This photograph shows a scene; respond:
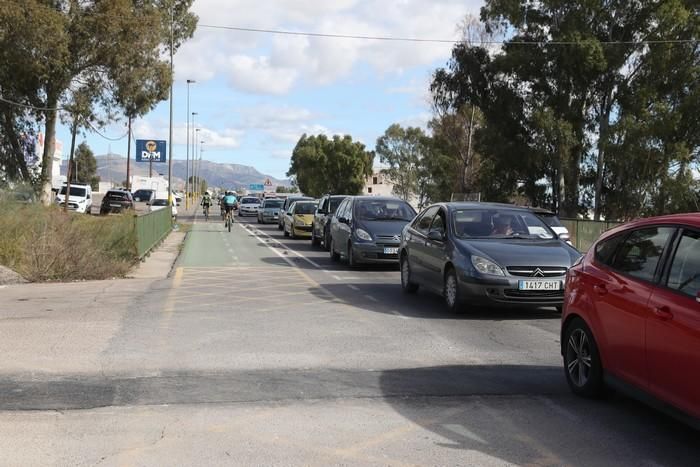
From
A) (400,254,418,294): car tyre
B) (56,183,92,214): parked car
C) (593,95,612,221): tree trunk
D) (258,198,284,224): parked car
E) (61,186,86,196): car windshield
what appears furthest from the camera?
(61,186,86,196): car windshield

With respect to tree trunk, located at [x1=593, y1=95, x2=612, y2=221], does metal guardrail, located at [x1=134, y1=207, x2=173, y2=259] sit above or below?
below

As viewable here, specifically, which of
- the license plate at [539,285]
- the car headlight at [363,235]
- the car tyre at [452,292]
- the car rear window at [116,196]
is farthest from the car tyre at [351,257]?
the car rear window at [116,196]

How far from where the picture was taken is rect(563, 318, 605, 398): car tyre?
5.71m

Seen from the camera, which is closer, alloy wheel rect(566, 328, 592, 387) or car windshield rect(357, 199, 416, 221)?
alloy wheel rect(566, 328, 592, 387)

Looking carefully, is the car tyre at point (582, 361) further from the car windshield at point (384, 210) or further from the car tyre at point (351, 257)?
the car windshield at point (384, 210)

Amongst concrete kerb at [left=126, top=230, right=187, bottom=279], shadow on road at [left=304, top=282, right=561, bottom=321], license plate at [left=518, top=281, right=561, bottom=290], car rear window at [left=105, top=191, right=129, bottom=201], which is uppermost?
car rear window at [left=105, top=191, right=129, bottom=201]

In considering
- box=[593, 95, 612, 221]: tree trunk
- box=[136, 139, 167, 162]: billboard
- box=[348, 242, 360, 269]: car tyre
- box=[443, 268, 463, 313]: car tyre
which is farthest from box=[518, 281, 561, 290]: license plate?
box=[136, 139, 167, 162]: billboard

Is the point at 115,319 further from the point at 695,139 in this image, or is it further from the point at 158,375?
the point at 695,139

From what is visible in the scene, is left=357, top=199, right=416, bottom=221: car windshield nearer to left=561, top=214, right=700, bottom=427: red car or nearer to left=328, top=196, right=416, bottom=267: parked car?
left=328, top=196, right=416, bottom=267: parked car

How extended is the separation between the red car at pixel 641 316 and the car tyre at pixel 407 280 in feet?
20.1

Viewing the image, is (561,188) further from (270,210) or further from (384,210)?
(384,210)

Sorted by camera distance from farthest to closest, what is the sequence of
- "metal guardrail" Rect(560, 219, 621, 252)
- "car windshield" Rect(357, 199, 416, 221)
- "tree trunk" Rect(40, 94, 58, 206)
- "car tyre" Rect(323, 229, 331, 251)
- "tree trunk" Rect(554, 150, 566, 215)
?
"tree trunk" Rect(554, 150, 566, 215) → "tree trunk" Rect(40, 94, 58, 206) → "metal guardrail" Rect(560, 219, 621, 252) → "car tyre" Rect(323, 229, 331, 251) → "car windshield" Rect(357, 199, 416, 221)

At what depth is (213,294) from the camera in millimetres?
12297

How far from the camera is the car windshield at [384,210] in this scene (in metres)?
17.4
